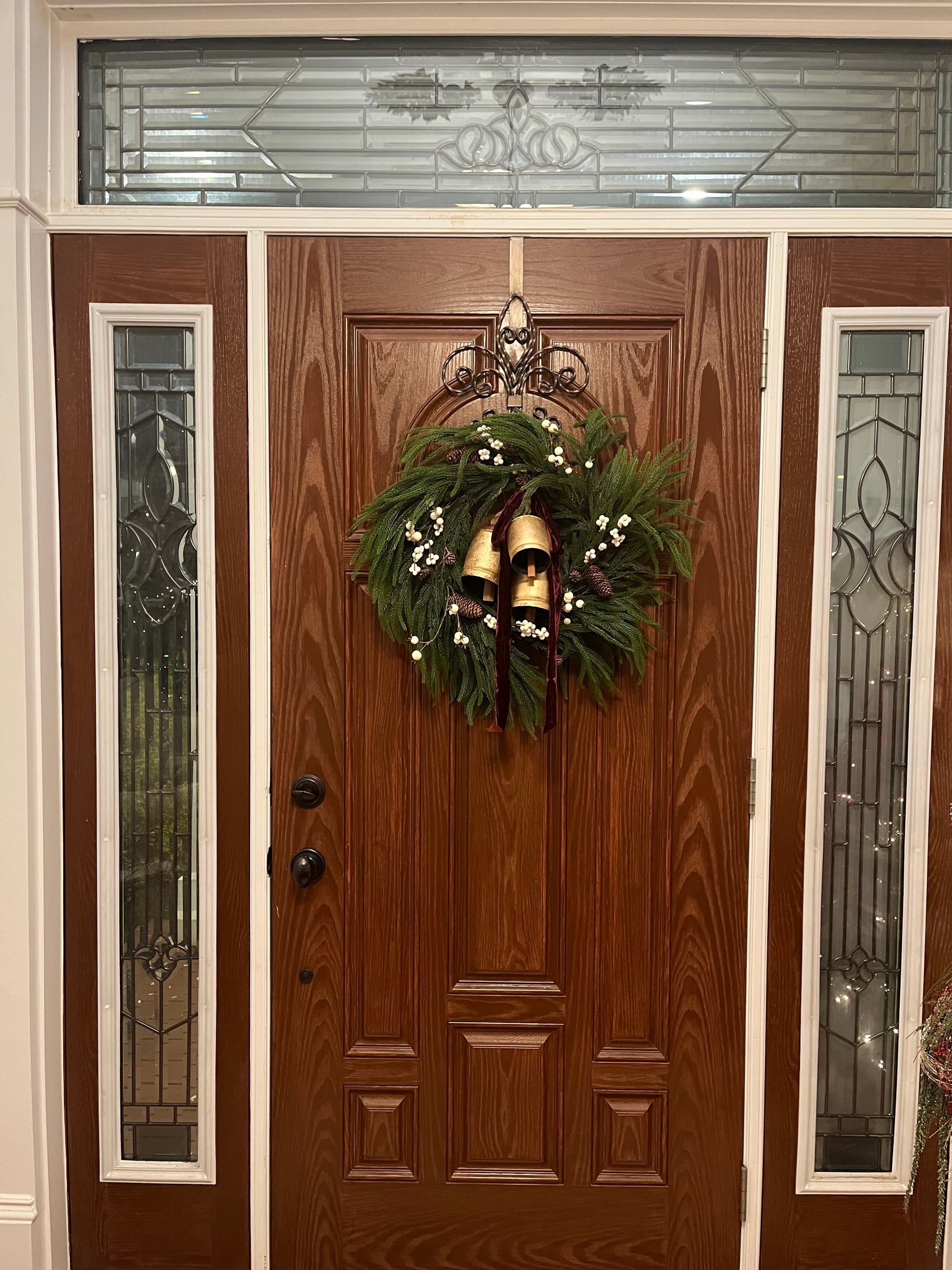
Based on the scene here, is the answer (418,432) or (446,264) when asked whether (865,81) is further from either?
(418,432)

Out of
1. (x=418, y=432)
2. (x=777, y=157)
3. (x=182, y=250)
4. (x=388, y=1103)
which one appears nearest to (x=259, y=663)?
(x=418, y=432)

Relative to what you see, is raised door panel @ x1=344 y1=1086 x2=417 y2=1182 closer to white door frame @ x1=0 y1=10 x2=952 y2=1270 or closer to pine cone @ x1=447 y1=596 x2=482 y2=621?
white door frame @ x1=0 y1=10 x2=952 y2=1270

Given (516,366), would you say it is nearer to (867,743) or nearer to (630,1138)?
(867,743)

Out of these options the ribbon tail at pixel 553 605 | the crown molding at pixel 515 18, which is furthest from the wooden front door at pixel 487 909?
the crown molding at pixel 515 18

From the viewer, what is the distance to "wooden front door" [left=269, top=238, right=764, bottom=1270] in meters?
1.88

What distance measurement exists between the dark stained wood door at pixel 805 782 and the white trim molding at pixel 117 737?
1221 mm

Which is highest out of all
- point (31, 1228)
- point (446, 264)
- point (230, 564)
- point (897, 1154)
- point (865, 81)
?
point (865, 81)

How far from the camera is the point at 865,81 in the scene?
1.87 m

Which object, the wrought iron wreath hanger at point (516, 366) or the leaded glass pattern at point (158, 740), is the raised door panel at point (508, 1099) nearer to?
the leaded glass pattern at point (158, 740)

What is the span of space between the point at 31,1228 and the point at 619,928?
139cm

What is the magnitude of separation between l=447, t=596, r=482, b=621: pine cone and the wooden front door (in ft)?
0.75

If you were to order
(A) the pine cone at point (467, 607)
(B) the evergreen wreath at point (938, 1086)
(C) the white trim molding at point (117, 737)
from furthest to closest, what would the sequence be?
1. (C) the white trim molding at point (117, 737)
2. (A) the pine cone at point (467, 607)
3. (B) the evergreen wreath at point (938, 1086)

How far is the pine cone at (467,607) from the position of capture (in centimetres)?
177

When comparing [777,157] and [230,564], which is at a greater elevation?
[777,157]
